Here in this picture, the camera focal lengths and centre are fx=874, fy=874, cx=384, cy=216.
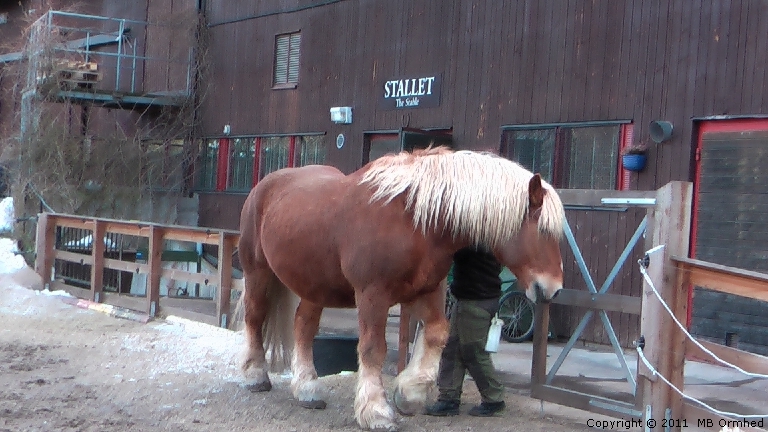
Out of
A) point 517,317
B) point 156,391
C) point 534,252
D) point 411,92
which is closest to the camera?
point 534,252

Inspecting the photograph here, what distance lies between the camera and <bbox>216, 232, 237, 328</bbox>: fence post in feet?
29.6

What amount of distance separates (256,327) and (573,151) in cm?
483

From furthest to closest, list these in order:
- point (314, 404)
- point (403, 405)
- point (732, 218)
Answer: point (732, 218), point (314, 404), point (403, 405)

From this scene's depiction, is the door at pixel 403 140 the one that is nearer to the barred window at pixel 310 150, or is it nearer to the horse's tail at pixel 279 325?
the barred window at pixel 310 150

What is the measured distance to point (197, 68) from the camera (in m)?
16.6

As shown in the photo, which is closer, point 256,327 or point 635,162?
point 256,327

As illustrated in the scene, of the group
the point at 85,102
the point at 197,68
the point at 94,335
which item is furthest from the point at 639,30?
the point at 85,102

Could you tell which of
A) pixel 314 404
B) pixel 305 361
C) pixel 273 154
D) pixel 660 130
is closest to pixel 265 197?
pixel 305 361

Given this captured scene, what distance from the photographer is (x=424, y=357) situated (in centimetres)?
525

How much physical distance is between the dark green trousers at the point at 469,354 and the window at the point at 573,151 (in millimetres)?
4150

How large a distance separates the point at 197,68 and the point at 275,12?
2493 millimetres

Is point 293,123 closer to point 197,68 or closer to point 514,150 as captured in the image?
point 197,68

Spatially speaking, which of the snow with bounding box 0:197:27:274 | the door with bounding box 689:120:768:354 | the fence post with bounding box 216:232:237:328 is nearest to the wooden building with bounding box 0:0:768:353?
the door with bounding box 689:120:768:354

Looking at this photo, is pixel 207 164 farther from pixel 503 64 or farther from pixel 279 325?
pixel 279 325
